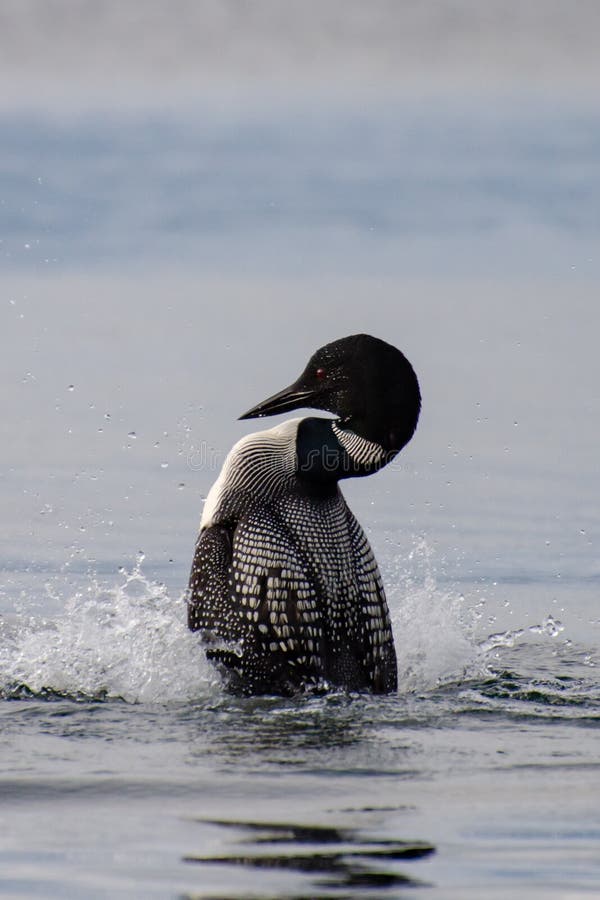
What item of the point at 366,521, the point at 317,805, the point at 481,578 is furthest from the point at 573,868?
the point at 366,521

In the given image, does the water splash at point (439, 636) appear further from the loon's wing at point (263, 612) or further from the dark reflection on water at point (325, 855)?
the dark reflection on water at point (325, 855)

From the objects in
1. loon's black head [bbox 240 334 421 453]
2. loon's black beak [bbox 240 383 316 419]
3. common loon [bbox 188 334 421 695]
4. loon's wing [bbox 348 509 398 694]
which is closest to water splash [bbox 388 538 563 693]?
loon's wing [bbox 348 509 398 694]

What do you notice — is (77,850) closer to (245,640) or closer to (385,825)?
(385,825)

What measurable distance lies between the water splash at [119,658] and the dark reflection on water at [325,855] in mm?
2038

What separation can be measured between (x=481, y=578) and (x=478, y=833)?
514 centimetres

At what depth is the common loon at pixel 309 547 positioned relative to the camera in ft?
19.5

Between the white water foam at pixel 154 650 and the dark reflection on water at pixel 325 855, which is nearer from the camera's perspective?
the dark reflection on water at pixel 325 855

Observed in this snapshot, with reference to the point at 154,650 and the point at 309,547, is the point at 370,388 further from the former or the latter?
the point at 154,650

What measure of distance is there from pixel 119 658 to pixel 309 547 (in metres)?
0.91

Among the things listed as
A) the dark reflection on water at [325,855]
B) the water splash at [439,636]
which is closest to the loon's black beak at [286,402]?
the water splash at [439,636]

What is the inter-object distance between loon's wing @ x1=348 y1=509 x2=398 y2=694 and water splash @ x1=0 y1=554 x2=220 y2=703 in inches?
22.7

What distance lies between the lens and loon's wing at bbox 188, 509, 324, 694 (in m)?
5.93

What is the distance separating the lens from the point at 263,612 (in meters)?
5.94

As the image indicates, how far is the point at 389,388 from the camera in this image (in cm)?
613
